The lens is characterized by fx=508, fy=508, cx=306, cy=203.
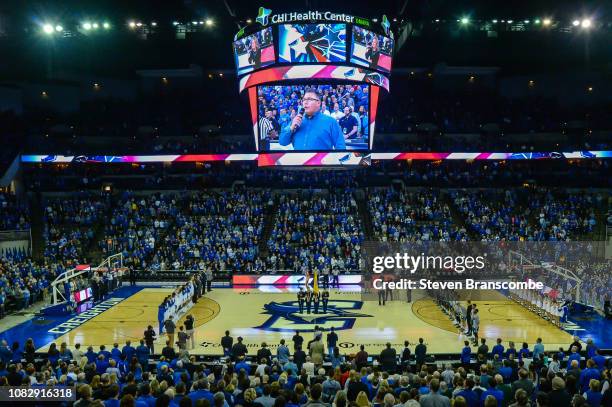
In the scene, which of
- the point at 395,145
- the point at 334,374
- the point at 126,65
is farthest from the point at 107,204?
the point at 334,374

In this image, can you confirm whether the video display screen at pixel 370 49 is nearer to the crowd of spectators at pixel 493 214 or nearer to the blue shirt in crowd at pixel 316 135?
the blue shirt in crowd at pixel 316 135

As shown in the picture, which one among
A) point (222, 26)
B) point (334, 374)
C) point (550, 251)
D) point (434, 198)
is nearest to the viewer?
point (334, 374)

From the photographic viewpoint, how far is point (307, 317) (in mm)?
21094

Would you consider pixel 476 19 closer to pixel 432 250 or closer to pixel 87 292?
pixel 432 250

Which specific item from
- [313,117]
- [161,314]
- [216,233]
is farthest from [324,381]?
[216,233]

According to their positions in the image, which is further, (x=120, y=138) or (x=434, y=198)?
(x=120, y=138)

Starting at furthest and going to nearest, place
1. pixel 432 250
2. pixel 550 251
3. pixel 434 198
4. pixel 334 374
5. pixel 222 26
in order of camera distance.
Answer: pixel 434 198
pixel 222 26
pixel 432 250
pixel 550 251
pixel 334 374

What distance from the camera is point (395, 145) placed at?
38.5 metres

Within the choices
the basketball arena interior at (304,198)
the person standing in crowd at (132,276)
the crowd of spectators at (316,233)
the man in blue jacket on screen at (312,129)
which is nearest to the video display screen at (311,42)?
the basketball arena interior at (304,198)

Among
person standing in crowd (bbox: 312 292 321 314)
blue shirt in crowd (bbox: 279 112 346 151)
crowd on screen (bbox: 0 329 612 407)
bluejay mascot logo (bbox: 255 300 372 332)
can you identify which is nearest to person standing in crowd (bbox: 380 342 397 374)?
crowd on screen (bbox: 0 329 612 407)

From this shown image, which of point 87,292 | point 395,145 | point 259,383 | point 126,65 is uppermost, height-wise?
point 126,65

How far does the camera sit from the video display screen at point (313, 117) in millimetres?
27172

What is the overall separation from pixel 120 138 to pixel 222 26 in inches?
537

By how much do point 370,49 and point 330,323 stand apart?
43.8 feet
